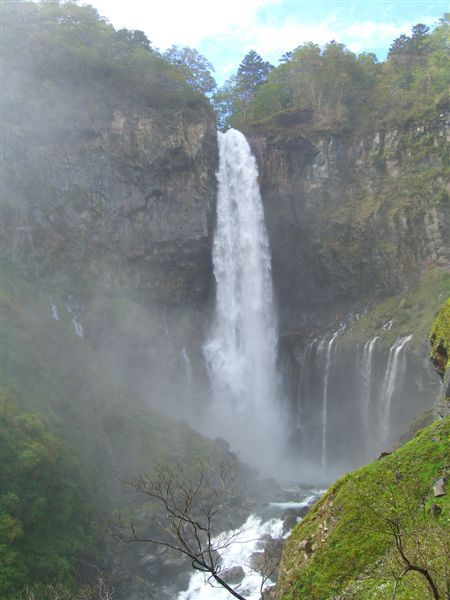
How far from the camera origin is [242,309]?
1558 inches

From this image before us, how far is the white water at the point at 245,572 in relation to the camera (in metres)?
16.7

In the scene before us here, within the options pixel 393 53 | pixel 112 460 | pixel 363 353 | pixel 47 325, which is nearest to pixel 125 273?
pixel 47 325

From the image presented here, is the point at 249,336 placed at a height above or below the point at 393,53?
below

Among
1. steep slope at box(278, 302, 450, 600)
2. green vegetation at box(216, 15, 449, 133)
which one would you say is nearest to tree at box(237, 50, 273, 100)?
green vegetation at box(216, 15, 449, 133)

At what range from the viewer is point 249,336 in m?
39.3

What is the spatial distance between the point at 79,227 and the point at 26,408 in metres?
15.4

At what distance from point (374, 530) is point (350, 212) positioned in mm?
33329

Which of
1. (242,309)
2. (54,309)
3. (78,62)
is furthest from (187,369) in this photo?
(78,62)

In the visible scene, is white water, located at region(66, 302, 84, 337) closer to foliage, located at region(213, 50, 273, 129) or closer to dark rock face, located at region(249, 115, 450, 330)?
dark rock face, located at region(249, 115, 450, 330)

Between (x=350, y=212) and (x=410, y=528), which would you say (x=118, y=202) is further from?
(x=410, y=528)

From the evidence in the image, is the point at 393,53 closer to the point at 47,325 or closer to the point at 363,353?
the point at 363,353

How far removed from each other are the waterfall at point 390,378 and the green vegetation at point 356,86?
58.8ft

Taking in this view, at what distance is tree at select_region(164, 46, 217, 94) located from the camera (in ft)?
160

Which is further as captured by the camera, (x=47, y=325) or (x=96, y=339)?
(x=96, y=339)
